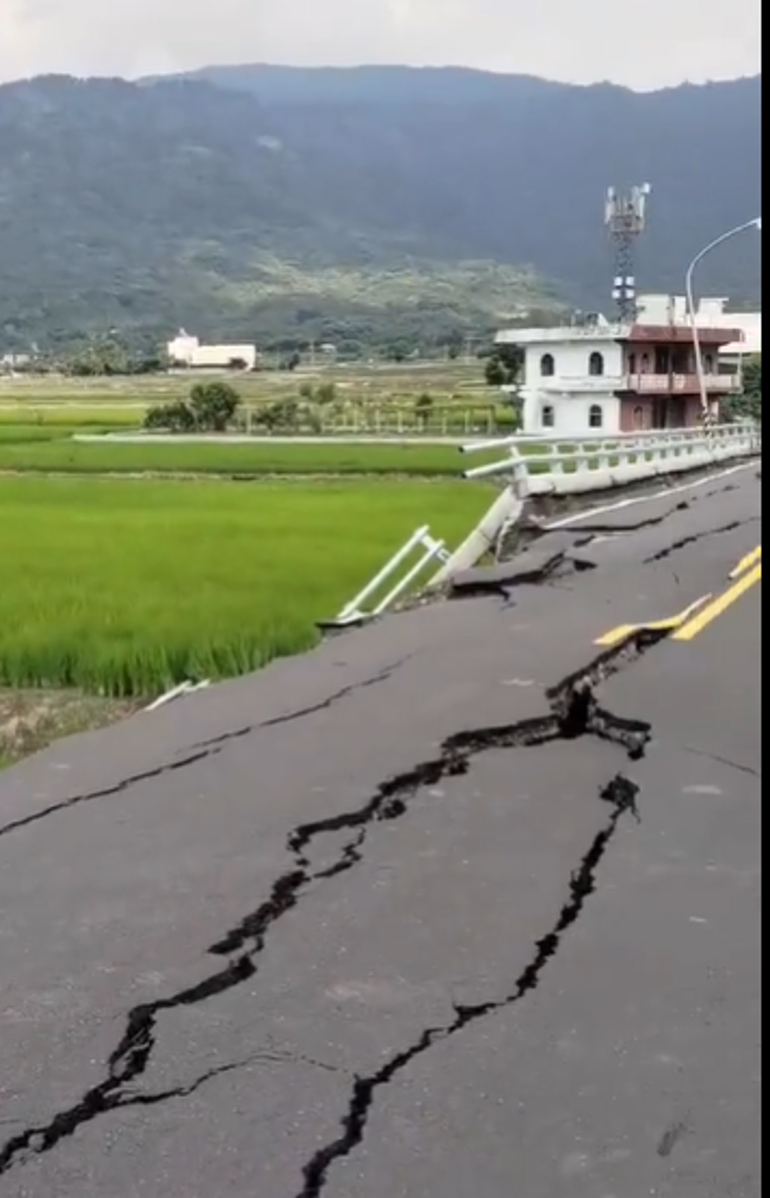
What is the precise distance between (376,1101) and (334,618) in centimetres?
989

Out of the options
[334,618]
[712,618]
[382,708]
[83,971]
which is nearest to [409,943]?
[83,971]

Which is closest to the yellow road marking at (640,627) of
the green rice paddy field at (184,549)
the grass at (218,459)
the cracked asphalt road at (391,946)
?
the cracked asphalt road at (391,946)

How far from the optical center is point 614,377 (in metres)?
66.5

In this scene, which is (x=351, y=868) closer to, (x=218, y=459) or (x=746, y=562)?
(x=746, y=562)

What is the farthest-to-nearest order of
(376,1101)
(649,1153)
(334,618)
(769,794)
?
(334,618) < (376,1101) < (649,1153) < (769,794)

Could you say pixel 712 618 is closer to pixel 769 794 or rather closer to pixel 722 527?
pixel 722 527

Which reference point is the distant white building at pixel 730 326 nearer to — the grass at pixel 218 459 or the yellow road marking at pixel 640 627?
the grass at pixel 218 459

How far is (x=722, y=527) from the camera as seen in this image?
65.8ft

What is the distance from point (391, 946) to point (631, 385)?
6208 cm

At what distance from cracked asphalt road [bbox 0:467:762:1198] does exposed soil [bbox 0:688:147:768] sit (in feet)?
5.63

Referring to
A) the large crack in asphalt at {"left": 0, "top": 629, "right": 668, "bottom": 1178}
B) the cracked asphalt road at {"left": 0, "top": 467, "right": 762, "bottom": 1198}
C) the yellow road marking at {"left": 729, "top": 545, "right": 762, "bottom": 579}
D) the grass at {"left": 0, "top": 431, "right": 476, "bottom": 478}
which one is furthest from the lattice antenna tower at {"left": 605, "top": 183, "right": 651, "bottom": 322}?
the cracked asphalt road at {"left": 0, "top": 467, "right": 762, "bottom": 1198}

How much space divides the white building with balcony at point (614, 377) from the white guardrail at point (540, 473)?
1143 inches

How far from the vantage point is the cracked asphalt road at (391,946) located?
12.6 ft

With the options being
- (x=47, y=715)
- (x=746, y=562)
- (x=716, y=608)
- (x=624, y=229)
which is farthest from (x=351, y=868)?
(x=624, y=229)
